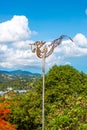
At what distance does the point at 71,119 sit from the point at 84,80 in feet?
66.6

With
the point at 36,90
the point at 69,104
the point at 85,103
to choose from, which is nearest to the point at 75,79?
the point at 36,90

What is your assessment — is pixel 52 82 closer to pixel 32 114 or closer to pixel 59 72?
pixel 59 72

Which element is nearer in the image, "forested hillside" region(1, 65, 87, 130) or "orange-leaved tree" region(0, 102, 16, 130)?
"orange-leaved tree" region(0, 102, 16, 130)

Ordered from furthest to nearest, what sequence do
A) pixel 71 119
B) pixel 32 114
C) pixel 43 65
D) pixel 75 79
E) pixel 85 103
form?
pixel 75 79
pixel 32 114
pixel 85 103
pixel 71 119
pixel 43 65

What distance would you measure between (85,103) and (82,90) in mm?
12976

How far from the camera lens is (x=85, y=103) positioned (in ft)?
129

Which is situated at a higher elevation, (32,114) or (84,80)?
(84,80)

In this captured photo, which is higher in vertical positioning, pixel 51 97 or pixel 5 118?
pixel 51 97

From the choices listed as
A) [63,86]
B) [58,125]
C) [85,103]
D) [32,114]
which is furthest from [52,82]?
[58,125]

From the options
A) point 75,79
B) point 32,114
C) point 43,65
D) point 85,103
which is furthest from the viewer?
point 75,79

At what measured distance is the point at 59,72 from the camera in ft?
175

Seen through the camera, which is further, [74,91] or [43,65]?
[74,91]

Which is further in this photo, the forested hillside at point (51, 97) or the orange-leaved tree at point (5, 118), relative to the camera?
the forested hillside at point (51, 97)

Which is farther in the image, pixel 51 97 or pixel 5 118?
pixel 5 118
